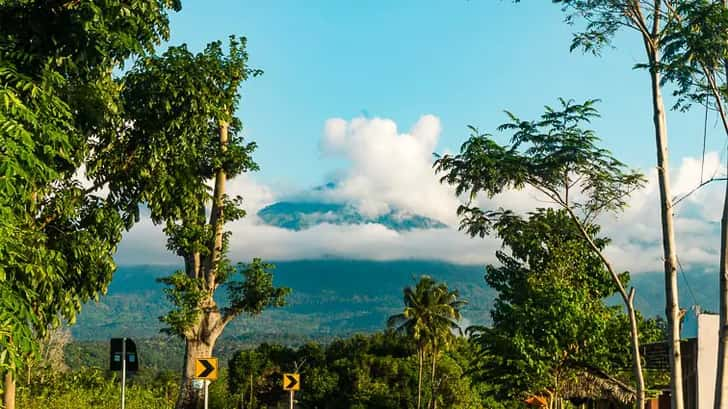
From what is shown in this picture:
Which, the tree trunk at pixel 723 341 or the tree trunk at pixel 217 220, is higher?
the tree trunk at pixel 217 220

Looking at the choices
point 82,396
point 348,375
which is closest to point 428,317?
point 348,375

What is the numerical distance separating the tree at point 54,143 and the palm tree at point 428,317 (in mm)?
57624

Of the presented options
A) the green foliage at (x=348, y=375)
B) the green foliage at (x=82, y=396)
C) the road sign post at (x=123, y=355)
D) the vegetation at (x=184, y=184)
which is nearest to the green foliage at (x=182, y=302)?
the vegetation at (x=184, y=184)

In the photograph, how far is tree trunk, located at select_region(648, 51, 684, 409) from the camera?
1413 cm

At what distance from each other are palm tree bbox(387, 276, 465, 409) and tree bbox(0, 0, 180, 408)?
189ft

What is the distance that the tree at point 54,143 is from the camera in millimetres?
9273

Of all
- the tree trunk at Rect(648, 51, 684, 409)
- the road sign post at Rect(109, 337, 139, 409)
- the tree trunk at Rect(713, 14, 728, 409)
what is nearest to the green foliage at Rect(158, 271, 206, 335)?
the road sign post at Rect(109, 337, 139, 409)

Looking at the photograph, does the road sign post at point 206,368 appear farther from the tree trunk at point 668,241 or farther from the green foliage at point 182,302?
the tree trunk at point 668,241

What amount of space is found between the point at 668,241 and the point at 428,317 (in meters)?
60.6

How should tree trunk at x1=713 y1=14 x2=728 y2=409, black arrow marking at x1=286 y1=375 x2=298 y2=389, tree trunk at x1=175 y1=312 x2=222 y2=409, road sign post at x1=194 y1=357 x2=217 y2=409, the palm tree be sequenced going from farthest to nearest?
1. the palm tree
2. tree trunk at x1=175 y1=312 x2=222 y2=409
3. black arrow marking at x1=286 y1=375 x2=298 y2=389
4. road sign post at x1=194 y1=357 x2=217 y2=409
5. tree trunk at x1=713 y1=14 x2=728 y2=409

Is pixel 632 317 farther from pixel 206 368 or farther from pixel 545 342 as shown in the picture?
pixel 206 368

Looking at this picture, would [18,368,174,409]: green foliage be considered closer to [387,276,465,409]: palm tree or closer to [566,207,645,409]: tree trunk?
[566,207,645,409]: tree trunk

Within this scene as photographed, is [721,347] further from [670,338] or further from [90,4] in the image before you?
[90,4]

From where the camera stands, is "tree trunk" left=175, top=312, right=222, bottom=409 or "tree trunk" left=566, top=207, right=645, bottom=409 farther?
"tree trunk" left=175, top=312, right=222, bottom=409
